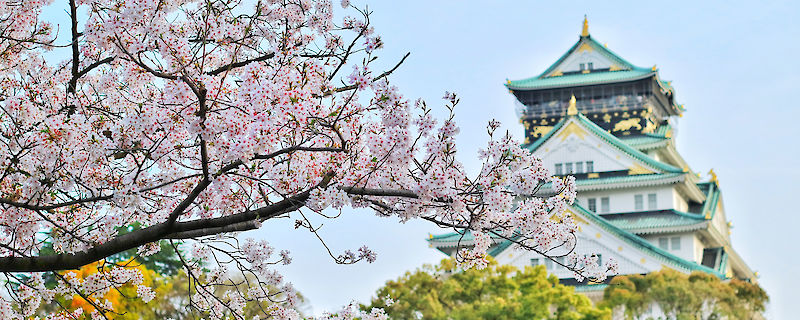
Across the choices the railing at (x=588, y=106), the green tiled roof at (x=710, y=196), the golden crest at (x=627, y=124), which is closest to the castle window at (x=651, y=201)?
the green tiled roof at (x=710, y=196)

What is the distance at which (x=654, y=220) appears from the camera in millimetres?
46062

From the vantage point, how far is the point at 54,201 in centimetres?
841

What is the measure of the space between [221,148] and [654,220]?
4066 cm

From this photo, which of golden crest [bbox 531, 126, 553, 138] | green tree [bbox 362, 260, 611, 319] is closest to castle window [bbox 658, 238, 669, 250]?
golden crest [bbox 531, 126, 553, 138]

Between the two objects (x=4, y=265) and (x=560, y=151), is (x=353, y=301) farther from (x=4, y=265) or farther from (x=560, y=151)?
(x=560, y=151)

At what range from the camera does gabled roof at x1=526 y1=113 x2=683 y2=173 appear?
46.3 meters

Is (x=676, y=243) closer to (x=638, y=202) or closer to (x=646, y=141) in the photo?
(x=638, y=202)

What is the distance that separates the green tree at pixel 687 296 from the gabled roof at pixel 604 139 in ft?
30.0

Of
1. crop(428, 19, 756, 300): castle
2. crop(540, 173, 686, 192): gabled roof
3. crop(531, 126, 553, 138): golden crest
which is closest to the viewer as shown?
crop(428, 19, 756, 300): castle

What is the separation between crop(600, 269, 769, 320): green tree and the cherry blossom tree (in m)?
27.6

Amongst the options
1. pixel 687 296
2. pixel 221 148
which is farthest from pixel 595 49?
pixel 221 148

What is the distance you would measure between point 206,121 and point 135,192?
97 centimetres

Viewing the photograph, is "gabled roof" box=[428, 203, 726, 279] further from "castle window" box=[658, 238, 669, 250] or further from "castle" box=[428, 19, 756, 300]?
"castle window" box=[658, 238, 669, 250]

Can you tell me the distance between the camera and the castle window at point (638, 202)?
1857 inches
